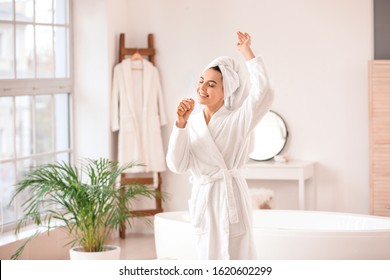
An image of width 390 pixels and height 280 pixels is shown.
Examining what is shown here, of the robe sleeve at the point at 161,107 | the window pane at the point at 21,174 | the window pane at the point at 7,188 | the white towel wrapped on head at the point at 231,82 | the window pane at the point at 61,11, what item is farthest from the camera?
the robe sleeve at the point at 161,107

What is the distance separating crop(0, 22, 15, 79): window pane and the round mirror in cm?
211

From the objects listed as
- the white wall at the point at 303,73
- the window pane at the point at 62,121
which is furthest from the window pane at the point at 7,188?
the white wall at the point at 303,73

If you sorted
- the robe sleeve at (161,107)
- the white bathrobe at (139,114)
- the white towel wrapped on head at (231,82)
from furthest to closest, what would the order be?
1. the robe sleeve at (161,107)
2. the white bathrobe at (139,114)
3. the white towel wrapped on head at (231,82)

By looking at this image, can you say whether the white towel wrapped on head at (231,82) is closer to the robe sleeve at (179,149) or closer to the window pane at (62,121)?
the robe sleeve at (179,149)

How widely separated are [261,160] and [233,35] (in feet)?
3.57

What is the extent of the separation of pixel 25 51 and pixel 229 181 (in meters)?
→ 3.04

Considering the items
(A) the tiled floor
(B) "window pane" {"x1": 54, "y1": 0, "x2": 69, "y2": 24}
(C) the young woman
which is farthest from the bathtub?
(B) "window pane" {"x1": 54, "y1": 0, "x2": 69, "y2": 24}

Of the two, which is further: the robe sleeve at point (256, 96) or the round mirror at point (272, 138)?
the round mirror at point (272, 138)

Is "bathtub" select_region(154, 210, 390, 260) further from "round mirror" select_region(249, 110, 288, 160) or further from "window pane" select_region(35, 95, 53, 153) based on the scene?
"round mirror" select_region(249, 110, 288, 160)

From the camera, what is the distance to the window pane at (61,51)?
6.38 meters

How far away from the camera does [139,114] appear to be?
22.1 ft

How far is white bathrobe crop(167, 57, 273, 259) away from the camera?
323cm

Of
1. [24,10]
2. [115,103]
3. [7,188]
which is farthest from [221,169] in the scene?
[115,103]

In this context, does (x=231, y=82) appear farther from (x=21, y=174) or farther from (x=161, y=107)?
(x=161, y=107)
